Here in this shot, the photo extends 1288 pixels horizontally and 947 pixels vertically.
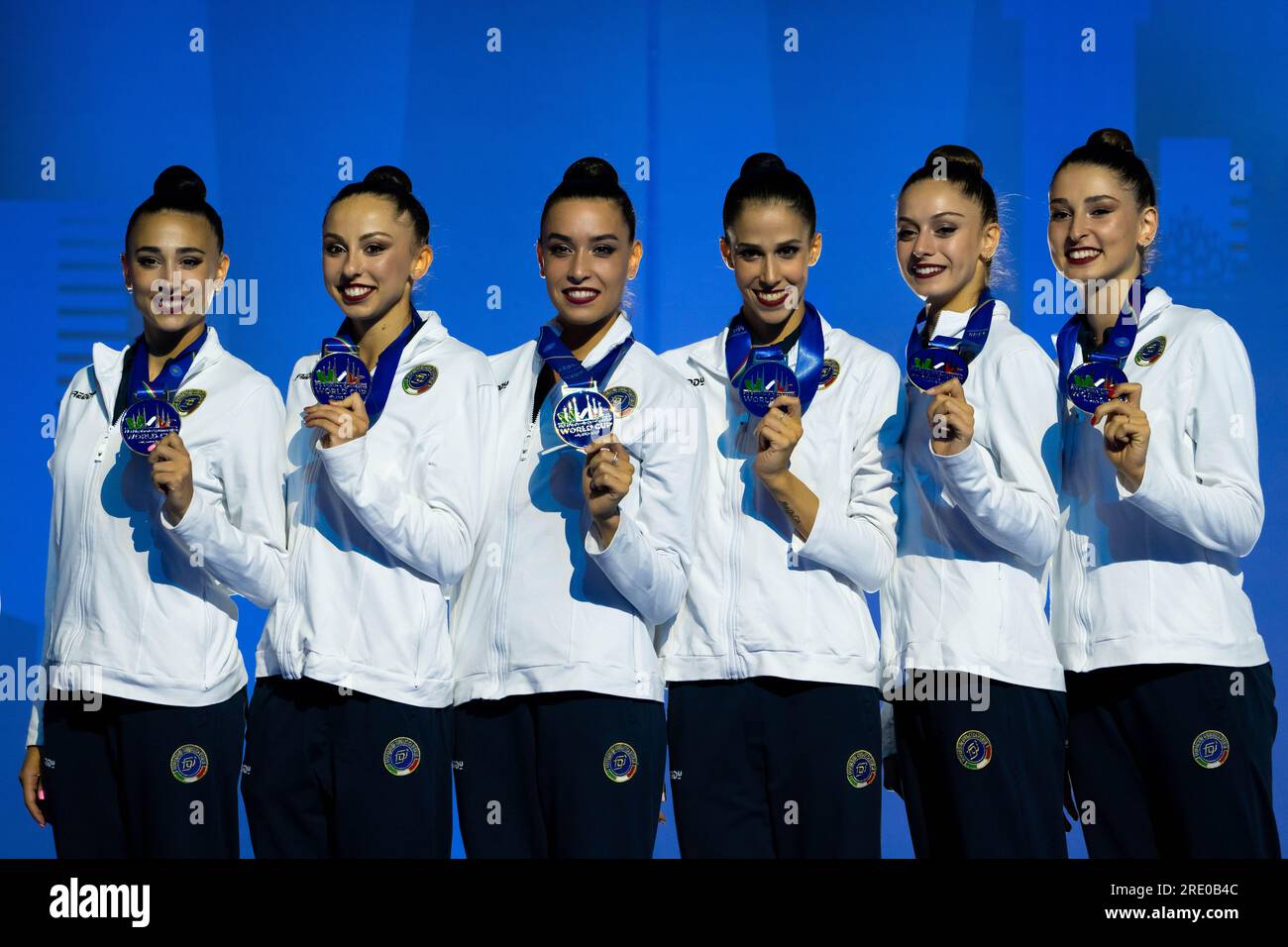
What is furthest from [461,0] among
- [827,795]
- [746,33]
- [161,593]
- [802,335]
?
[827,795]

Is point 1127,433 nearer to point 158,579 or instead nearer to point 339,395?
point 339,395

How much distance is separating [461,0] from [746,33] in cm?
82

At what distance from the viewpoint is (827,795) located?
3.19 metres

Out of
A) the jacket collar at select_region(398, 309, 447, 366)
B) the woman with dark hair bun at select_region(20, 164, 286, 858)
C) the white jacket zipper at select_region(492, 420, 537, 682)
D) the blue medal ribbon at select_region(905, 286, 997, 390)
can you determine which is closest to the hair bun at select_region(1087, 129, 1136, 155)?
the blue medal ribbon at select_region(905, 286, 997, 390)

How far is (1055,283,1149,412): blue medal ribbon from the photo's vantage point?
3203mm

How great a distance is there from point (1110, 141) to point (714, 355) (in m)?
0.98

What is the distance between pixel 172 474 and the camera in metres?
3.17

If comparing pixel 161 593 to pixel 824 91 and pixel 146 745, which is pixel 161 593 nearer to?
pixel 146 745

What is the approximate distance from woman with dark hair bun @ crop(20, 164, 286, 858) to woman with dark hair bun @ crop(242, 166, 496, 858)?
0.11 metres

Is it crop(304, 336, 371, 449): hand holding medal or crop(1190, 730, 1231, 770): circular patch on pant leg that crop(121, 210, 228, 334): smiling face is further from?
crop(1190, 730, 1231, 770): circular patch on pant leg

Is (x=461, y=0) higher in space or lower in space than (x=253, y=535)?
higher

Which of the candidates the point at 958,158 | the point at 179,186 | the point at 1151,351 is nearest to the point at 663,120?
the point at 958,158

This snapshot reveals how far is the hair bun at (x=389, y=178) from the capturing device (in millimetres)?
3469

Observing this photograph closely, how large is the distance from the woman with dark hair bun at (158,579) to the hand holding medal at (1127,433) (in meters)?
1.68
